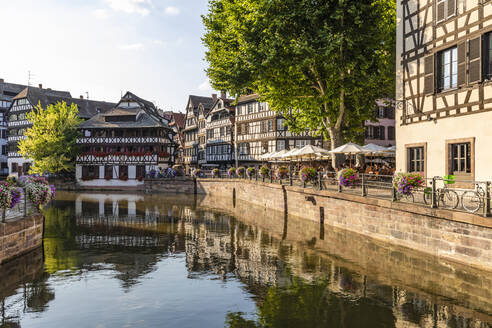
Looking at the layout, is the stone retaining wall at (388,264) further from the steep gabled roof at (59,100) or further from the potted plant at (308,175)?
the steep gabled roof at (59,100)

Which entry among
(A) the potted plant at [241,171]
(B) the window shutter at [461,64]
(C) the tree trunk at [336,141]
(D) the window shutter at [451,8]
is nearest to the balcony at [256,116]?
(A) the potted plant at [241,171]

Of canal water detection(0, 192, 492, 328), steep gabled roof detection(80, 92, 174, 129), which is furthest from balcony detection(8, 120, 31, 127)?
canal water detection(0, 192, 492, 328)

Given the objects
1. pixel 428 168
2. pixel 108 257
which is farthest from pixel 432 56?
pixel 108 257

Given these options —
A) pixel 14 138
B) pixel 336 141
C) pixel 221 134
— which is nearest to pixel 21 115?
pixel 14 138

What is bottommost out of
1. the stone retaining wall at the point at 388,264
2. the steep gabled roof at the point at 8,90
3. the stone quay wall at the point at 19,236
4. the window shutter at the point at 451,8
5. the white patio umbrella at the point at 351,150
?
the stone retaining wall at the point at 388,264

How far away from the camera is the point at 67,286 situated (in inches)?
454

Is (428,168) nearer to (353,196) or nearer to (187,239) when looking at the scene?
(353,196)

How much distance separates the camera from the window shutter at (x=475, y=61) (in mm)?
14633

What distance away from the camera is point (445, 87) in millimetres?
16594

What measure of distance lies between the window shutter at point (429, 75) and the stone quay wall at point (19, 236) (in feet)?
54.2

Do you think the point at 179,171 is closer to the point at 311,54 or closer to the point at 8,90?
the point at 311,54

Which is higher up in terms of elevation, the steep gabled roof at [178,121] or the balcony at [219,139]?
the steep gabled roof at [178,121]

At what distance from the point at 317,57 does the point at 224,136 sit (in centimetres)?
3698

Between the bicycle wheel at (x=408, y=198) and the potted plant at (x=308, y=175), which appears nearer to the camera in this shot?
the bicycle wheel at (x=408, y=198)
